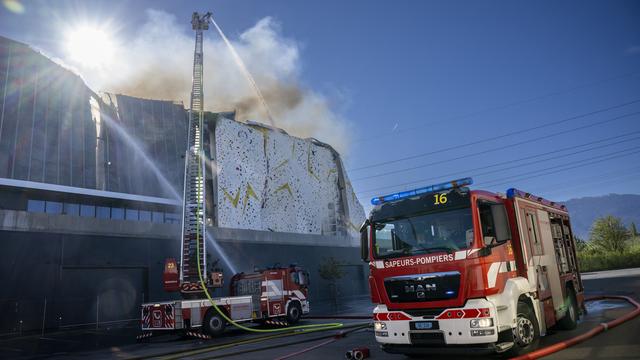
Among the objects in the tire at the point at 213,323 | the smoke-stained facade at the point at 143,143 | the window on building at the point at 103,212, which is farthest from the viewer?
the smoke-stained facade at the point at 143,143

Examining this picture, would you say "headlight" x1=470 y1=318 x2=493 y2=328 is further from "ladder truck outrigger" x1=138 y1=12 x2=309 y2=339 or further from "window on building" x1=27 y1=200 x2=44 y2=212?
"window on building" x1=27 y1=200 x2=44 y2=212

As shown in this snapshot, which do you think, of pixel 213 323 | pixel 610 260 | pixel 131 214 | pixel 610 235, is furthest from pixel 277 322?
pixel 610 235

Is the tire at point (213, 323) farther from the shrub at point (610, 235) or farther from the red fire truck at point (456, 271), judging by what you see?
the shrub at point (610, 235)

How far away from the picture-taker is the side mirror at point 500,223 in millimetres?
7750

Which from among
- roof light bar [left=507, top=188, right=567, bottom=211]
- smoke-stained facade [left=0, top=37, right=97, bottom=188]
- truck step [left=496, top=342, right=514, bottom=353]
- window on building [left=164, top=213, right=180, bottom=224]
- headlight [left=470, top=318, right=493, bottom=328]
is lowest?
truck step [left=496, top=342, right=514, bottom=353]

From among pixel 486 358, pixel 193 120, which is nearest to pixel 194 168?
pixel 193 120

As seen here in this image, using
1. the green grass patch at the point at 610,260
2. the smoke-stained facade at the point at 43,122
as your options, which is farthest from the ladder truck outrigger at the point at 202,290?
the green grass patch at the point at 610,260

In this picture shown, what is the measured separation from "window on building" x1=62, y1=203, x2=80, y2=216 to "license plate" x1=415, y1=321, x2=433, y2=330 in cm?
3391

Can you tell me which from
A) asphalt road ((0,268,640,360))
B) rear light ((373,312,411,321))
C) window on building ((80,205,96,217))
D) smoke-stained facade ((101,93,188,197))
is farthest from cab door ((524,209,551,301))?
smoke-stained facade ((101,93,188,197))

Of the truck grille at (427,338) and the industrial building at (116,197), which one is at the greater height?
the industrial building at (116,197)

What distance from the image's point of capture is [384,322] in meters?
8.39

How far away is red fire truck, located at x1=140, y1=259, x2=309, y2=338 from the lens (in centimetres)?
1684

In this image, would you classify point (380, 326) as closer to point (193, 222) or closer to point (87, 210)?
point (193, 222)

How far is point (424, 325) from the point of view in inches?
306
